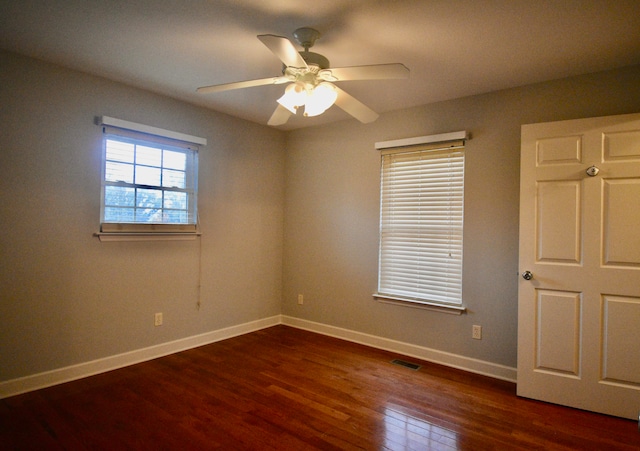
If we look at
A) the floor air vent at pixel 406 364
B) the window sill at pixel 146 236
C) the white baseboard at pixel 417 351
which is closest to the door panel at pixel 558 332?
the white baseboard at pixel 417 351

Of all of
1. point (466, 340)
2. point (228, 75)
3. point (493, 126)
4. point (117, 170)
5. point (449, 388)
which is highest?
point (228, 75)

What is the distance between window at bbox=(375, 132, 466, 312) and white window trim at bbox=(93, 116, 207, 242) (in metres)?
1.96

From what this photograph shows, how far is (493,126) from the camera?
9.95 feet

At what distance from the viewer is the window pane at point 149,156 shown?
313cm

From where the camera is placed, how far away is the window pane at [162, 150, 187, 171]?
3328 mm

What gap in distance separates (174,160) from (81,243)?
1.10 meters

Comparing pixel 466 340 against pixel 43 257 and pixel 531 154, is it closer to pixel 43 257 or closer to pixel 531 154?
pixel 531 154

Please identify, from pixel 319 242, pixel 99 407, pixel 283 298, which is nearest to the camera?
pixel 99 407

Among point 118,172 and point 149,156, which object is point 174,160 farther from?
point 118,172

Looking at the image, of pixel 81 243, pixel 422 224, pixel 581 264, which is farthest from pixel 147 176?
pixel 581 264

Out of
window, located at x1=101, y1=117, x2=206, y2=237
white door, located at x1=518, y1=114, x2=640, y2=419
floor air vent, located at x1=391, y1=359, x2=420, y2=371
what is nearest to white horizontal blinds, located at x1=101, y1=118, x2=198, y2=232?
window, located at x1=101, y1=117, x2=206, y2=237

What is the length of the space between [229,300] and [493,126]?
3.14m

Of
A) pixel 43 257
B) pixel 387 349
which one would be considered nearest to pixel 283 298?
pixel 387 349

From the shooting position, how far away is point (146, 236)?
316 centimetres
